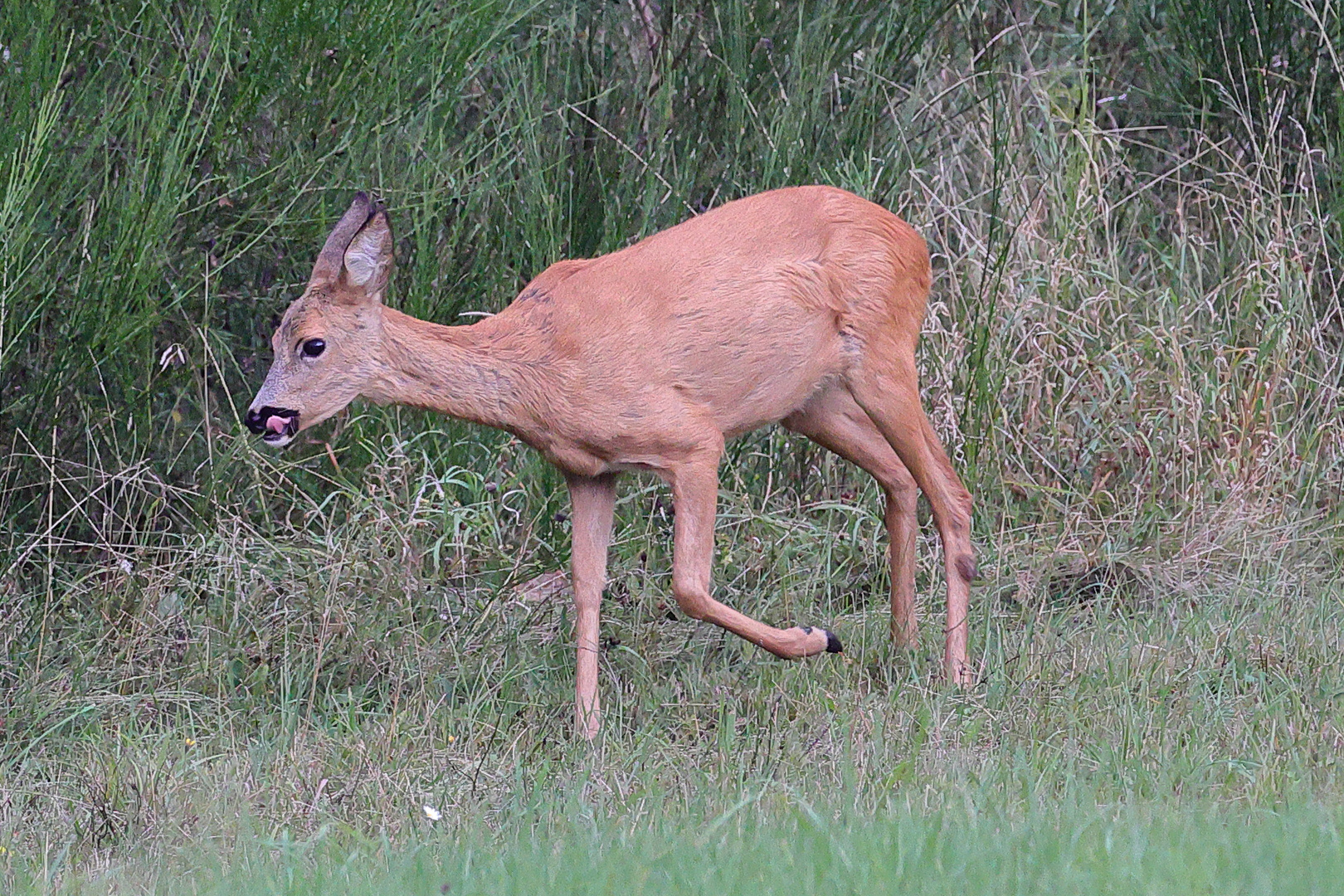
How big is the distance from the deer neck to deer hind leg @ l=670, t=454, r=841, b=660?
0.58 meters

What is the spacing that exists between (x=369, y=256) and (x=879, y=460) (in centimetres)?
207

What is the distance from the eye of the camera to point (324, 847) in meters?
4.24

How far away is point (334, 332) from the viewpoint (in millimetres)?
5414

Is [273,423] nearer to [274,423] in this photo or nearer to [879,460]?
[274,423]

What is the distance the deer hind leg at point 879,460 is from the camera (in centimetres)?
635

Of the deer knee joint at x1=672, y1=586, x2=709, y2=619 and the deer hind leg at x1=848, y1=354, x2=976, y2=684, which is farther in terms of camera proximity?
the deer hind leg at x1=848, y1=354, x2=976, y2=684

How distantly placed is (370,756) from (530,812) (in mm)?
795

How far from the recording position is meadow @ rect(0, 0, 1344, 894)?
465cm

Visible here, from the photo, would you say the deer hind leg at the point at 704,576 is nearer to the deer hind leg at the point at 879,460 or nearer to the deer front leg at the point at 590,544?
the deer front leg at the point at 590,544

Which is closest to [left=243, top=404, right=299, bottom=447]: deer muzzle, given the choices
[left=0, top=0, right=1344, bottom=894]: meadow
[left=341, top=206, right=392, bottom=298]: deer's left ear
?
[left=341, top=206, right=392, bottom=298]: deer's left ear

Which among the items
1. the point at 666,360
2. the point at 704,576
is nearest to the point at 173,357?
the point at 666,360

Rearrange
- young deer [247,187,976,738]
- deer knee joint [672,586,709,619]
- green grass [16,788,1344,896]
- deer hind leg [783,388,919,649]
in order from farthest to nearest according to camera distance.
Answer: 1. deer hind leg [783,388,919,649]
2. deer knee joint [672,586,709,619]
3. young deer [247,187,976,738]
4. green grass [16,788,1344,896]

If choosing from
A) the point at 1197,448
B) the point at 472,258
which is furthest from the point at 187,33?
the point at 1197,448

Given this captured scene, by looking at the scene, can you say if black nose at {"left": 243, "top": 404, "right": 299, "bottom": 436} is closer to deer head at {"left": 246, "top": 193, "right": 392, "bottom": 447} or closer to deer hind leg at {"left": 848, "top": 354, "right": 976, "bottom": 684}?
deer head at {"left": 246, "top": 193, "right": 392, "bottom": 447}
